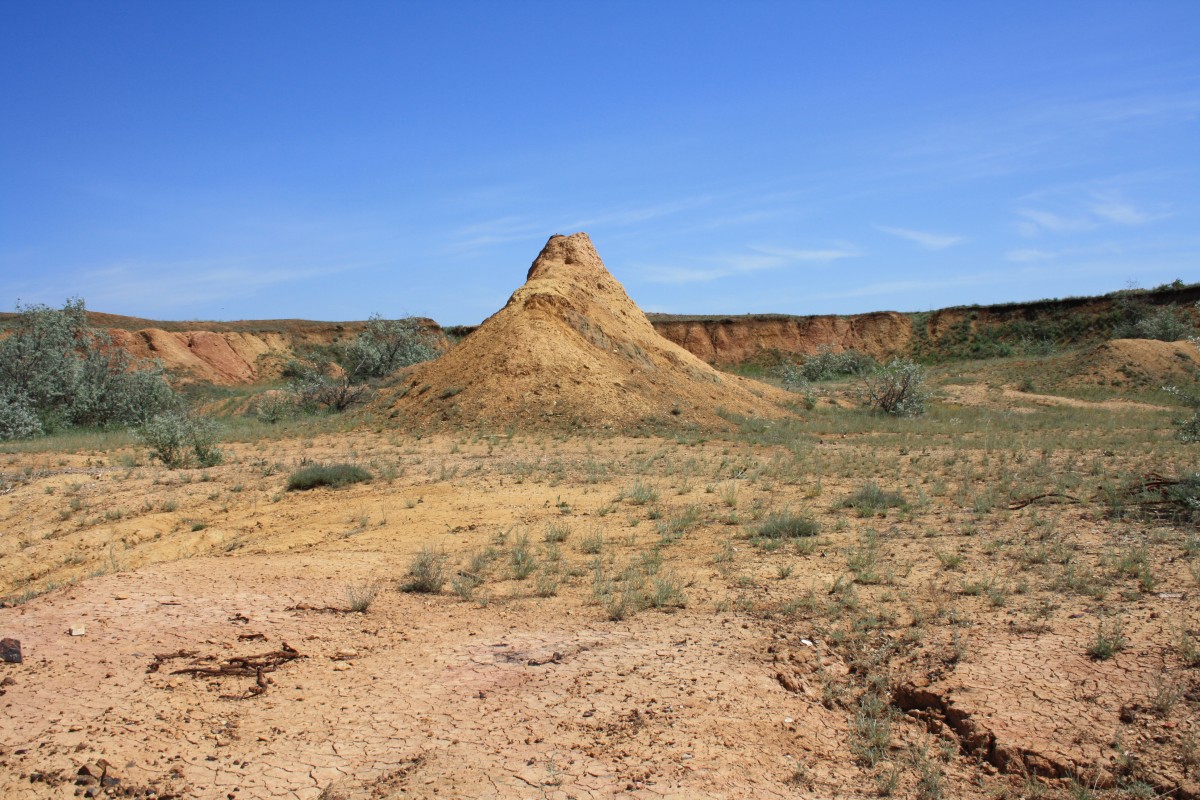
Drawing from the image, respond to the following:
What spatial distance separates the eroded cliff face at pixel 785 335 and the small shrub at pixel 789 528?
44751 millimetres

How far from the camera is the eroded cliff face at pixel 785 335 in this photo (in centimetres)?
5322

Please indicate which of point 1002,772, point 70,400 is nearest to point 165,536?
point 1002,772

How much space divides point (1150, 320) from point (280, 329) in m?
49.7

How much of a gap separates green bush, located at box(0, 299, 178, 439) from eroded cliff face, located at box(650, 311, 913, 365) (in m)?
34.8

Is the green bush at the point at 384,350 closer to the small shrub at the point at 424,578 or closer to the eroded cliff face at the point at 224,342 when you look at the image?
the eroded cliff face at the point at 224,342

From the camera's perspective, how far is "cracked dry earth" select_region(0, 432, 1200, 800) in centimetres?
386

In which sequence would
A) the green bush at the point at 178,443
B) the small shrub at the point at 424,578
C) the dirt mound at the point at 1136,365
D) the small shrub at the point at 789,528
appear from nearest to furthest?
the small shrub at the point at 424,578 → the small shrub at the point at 789,528 → the green bush at the point at 178,443 → the dirt mound at the point at 1136,365

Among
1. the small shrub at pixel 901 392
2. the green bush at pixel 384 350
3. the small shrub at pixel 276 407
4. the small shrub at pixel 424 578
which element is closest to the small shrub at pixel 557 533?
the small shrub at pixel 424 578

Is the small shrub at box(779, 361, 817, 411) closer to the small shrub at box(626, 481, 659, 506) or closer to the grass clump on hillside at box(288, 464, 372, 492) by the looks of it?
the small shrub at box(626, 481, 659, 506)

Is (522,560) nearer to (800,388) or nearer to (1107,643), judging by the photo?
(1107,643)

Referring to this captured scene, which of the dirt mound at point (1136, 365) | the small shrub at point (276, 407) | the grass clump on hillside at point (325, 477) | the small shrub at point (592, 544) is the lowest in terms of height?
the small shrub at point (592, 544)

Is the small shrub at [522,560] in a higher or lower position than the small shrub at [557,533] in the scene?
lower

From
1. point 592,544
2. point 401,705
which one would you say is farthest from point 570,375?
point 401,705

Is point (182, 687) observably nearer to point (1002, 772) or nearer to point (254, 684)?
point (254, 684)
